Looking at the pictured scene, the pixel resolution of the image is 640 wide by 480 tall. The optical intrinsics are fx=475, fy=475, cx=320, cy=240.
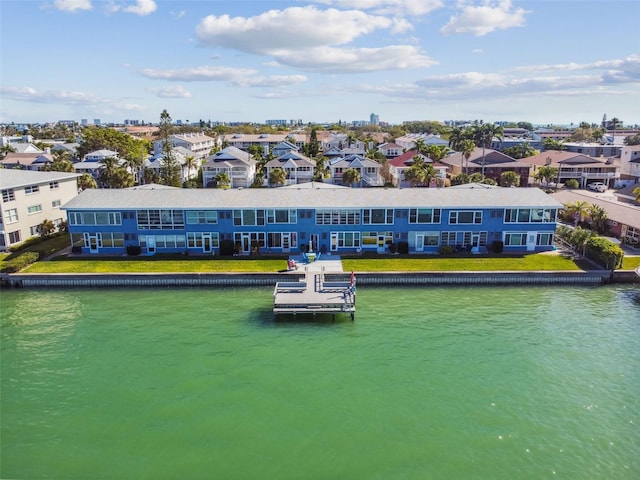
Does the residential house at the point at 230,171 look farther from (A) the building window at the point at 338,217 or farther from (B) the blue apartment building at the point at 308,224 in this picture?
(A) the building window at the point at 338,217

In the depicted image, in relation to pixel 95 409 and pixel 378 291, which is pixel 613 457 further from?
pixel 95 409

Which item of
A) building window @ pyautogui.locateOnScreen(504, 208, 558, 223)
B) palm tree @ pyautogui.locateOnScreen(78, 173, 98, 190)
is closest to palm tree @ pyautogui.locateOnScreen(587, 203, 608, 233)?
building window @ pyautogui.locateOnScreen(504, 208, 558, 223)

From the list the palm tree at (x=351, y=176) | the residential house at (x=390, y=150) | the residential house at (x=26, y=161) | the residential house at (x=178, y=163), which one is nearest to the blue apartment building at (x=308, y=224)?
the palm tree at (x=351, y=176)

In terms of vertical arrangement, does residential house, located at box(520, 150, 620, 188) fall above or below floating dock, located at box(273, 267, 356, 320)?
above

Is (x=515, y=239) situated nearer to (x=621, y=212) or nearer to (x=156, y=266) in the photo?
(x=621, y=212)

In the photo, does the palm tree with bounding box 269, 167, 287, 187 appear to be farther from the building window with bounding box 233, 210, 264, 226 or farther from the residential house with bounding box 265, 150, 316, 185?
the building window with bounding box 233, 210, 264, 226
